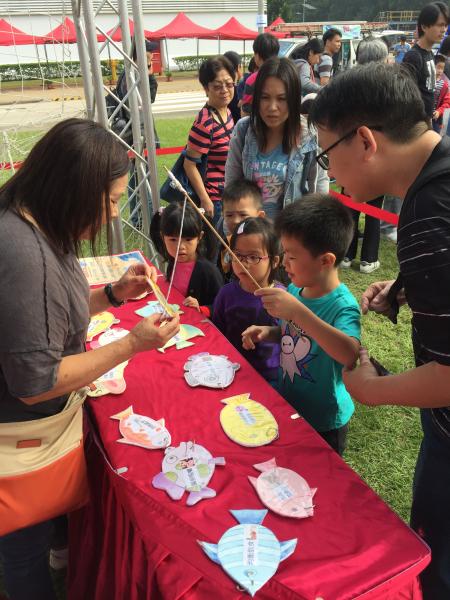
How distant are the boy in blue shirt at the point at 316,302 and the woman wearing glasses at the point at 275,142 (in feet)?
3.41

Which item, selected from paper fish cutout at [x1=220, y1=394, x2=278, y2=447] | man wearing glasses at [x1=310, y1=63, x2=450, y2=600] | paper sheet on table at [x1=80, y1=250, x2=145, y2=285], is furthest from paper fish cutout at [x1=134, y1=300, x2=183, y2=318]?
man wearing glasses at [x1=310, y1=63, x2=450, y2=600]

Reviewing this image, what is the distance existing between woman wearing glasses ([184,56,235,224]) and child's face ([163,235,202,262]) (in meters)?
0.76

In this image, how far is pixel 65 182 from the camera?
108 centimetres

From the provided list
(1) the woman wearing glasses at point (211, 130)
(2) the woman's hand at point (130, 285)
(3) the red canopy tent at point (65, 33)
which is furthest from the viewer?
(3) the red canopy tent at point (65, 33)

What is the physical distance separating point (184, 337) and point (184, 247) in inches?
25.7

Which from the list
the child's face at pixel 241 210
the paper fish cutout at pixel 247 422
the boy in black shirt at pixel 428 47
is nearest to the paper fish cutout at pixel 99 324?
the paper fish cutout at pixel 247 422

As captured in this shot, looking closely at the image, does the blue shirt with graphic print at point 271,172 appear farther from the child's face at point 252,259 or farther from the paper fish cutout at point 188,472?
the paper fish cutout at point 188,472

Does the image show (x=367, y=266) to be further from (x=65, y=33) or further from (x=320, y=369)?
(x=65, y=33)

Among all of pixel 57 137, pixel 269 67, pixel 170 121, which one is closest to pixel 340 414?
pixel 57 137

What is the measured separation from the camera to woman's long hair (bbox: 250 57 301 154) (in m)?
2.36

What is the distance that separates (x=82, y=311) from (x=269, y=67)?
70.6 inches

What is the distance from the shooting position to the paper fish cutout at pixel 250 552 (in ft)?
2.90

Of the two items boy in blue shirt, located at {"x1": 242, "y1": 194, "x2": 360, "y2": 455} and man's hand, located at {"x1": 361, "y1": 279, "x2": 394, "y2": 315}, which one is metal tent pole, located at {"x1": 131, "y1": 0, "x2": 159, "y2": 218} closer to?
boy in blue shirt, located at {"x1": 242, "y1": 194, "x2": 360, "y2": 455}

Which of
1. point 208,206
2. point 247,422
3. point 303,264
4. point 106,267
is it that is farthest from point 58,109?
point 247,422
